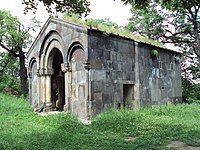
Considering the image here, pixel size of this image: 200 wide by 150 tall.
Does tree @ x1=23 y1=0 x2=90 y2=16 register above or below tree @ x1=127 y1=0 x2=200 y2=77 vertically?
below

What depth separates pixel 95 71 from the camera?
11406mm

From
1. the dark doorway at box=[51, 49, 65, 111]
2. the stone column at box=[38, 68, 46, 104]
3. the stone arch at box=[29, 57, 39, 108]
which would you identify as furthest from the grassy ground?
the dark doorway at box=[51, 49, 65, 111]

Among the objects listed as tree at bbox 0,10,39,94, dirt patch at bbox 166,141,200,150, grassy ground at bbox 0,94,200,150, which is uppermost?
tree at bbox 0,10,39,94

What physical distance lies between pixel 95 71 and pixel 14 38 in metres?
12.5

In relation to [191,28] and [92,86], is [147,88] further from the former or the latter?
[191,28]

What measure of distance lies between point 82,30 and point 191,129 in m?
5.18

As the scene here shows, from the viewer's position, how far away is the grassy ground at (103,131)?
7086 mm

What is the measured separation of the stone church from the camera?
11.4 metres

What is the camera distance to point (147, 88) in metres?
14.2

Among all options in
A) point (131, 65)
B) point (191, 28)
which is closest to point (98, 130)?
point (131, 65)

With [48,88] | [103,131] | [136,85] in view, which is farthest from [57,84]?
[103,131]

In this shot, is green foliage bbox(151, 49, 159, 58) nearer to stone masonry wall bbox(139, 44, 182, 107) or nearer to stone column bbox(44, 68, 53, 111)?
stone masonry wall bbox(139, 44, 182, 107)

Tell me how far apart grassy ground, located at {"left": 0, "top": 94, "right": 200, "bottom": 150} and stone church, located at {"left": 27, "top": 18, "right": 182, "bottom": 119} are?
113cm

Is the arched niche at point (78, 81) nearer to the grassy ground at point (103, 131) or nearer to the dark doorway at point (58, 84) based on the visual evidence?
the grassy ground at point (103, 131)
